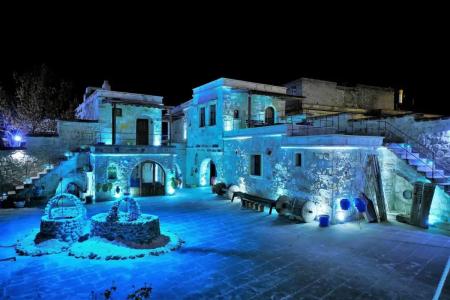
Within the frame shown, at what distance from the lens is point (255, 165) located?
19.1 meters

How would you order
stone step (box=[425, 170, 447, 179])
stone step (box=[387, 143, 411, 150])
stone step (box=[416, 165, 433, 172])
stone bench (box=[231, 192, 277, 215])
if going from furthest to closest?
1. stone bench (box=[231, 192, 277, 215])
2. stone step (box=[387, 143, 411, 150])
3. stone step (box=[416, 165, 433, 172])
4. stone step (box=[425, 170, 447, 179])

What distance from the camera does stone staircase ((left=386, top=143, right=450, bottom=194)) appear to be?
12766 mm

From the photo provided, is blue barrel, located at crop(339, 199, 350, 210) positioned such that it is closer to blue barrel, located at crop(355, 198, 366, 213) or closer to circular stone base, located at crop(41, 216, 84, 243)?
blue barrel, located at crop(355, 198, 366, 213)

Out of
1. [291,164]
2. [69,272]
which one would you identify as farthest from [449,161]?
[69,272]

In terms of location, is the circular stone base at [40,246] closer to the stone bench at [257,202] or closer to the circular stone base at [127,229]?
the circular stone base at [127,229]

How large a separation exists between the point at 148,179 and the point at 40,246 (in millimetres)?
15482

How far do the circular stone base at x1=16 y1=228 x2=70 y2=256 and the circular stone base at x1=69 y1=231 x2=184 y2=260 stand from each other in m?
0.42

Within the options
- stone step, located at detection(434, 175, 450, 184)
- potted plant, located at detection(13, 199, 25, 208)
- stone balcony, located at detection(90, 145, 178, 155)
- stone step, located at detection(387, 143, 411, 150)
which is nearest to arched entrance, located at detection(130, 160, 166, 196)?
stone balcony, located at detection(90, 145, 178, 155)

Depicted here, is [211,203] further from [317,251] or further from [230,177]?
[317,251]

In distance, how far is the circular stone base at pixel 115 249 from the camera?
934cm

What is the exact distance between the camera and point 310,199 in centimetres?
1448

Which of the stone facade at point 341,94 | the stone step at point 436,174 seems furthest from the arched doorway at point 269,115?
the stone step at point 436,174

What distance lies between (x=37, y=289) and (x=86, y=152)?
12.9 m

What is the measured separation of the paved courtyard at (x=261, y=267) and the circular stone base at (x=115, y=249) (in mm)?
294
